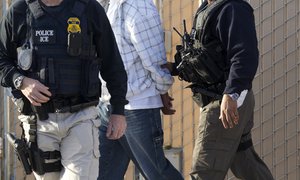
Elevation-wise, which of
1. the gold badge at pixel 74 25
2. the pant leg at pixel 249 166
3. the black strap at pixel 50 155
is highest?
the gold badge at pixel 74 25

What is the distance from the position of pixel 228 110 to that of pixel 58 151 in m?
1.04

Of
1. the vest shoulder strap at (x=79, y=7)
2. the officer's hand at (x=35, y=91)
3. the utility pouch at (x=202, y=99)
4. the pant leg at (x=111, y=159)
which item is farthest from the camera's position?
the pant leg at (x=111, y=159)

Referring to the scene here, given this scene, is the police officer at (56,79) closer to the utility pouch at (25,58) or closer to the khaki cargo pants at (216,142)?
the utility pouch at (25,58)

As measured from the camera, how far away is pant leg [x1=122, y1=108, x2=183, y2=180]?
175 inches

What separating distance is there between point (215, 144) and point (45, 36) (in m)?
1.30

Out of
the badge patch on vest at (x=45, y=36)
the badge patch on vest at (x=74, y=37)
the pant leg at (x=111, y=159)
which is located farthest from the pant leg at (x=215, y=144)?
the badge patch on vest at (x=45, y=36)

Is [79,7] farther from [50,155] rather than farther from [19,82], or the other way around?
[50,155]

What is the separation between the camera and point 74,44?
11.8ft

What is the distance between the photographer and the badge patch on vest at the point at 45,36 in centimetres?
359

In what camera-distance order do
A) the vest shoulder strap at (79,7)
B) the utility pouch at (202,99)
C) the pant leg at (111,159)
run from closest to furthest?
the vest shoulder strap at (79,7) → the utility pouch at (202,99) → the pant leg at (111,159)

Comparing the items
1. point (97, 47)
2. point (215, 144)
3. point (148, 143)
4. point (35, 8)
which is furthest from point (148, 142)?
point (35, 8)

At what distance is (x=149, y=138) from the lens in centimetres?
445

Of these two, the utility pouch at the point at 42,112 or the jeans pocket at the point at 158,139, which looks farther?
the jeans pocket at the point at 158,139

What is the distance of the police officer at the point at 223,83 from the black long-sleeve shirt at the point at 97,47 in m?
0.62
